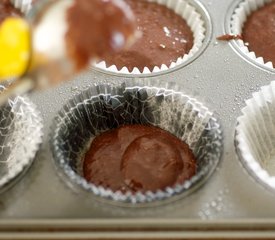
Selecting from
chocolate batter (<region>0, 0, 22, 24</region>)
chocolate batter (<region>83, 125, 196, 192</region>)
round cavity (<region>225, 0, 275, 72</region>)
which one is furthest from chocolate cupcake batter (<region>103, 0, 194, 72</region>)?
chocolate batter (<region>0, 0, 22, 24</region>)

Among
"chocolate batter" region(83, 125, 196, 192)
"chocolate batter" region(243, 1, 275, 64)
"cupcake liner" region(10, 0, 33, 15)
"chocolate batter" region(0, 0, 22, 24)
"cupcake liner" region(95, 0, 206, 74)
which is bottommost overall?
"chocolate batter" region(0, 0, 22, 24)

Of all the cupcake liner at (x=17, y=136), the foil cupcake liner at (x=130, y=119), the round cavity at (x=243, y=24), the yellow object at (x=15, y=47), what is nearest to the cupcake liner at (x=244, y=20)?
the round cavity at (x=243, y=24)

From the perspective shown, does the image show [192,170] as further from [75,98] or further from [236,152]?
[75,98]

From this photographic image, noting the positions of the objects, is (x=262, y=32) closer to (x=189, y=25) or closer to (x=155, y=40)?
(x=189, y=25)

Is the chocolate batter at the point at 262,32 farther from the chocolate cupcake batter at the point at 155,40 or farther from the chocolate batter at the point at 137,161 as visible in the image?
the chocolate batter at the point at 137,161

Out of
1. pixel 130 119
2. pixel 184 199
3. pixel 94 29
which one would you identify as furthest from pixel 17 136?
pixel 94 29

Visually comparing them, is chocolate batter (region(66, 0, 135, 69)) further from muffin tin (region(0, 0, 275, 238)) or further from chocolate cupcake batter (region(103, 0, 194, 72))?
chocolate cupcake batter (region(103, 0, 194, 72))
